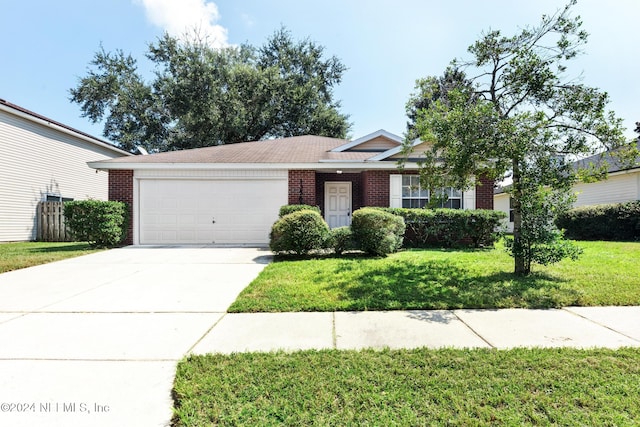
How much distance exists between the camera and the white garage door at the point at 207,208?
11.7m

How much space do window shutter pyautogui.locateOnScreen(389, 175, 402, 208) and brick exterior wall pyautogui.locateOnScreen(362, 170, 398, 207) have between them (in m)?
0.14

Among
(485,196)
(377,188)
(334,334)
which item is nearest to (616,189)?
(485,196)

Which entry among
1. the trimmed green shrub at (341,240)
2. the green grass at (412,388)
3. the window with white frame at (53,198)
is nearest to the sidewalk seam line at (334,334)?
the green grass at (412,388)

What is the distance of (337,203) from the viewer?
13.4m

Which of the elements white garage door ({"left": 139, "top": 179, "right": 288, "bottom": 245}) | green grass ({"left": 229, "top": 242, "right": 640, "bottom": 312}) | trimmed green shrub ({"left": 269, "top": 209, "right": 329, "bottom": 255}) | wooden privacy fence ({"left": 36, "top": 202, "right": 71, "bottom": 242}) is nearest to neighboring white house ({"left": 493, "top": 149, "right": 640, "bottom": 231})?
green grass ({"left": 229, "top": 242, "right": 640, "bottom": 312})

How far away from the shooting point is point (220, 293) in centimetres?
532

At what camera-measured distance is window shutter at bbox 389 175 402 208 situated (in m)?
11.8

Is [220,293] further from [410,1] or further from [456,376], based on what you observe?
[410,1]

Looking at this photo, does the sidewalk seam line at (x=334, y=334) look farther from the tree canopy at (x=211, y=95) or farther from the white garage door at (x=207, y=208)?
the tree canopy at (x=211, y=95)

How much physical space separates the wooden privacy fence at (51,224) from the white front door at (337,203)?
37.4 feet

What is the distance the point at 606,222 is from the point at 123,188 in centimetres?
1918

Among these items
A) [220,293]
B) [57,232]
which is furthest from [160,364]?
[57,232]

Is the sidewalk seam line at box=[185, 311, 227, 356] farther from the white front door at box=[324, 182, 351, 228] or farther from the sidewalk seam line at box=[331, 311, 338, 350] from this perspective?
the white front door at box=[324, 182, 351, 228]

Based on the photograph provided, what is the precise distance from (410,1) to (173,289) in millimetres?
8484
